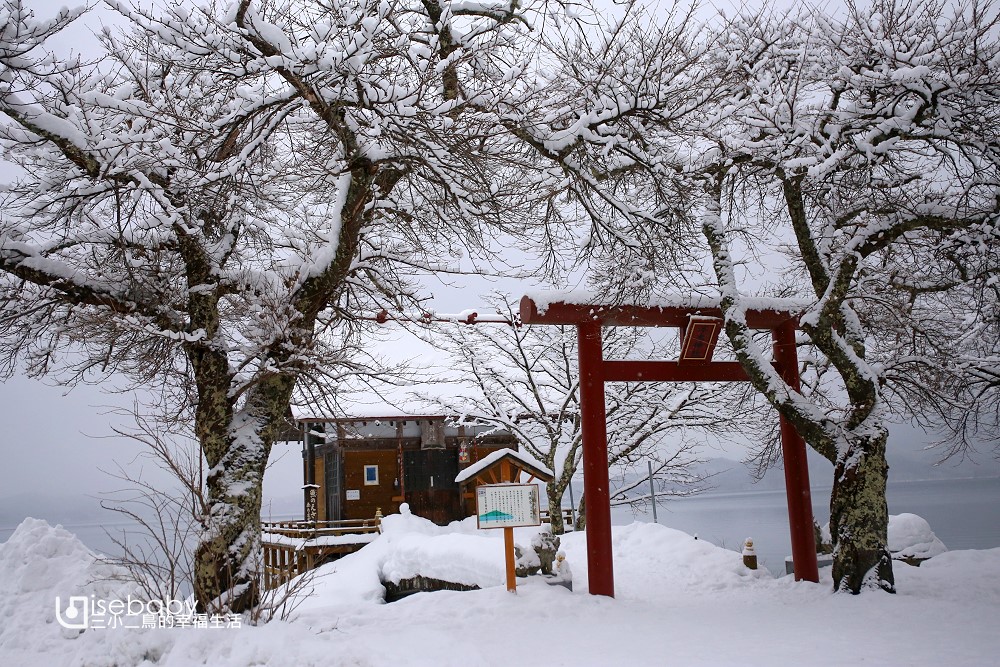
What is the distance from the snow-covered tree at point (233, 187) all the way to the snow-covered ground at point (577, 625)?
2.76 feet

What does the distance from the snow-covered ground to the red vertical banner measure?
41 centimetres

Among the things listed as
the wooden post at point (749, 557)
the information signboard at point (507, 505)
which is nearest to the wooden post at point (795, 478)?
the wooden post at point (749, 557)

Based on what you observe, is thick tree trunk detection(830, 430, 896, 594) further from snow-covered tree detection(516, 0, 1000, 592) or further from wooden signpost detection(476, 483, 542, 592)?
wooden signpost detection(476, 483, 542, 592)

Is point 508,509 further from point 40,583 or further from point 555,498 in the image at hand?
point 555,498

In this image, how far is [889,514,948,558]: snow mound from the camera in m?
12.4

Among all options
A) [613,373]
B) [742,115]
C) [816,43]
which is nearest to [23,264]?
[613,373]

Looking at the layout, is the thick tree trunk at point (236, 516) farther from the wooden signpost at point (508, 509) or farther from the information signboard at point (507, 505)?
the information signboard at point (507, 505)

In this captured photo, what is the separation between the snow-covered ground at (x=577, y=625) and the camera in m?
5.09

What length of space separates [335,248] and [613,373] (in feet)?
14.5

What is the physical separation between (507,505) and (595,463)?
4.55 ft

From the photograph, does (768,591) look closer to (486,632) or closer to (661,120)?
(486,632)

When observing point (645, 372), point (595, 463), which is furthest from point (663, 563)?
point (645, 372)

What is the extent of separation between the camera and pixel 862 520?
337 inches

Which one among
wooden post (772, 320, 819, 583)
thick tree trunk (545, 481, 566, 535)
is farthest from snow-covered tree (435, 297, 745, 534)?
wooden post (772, 320, 819, 583)
